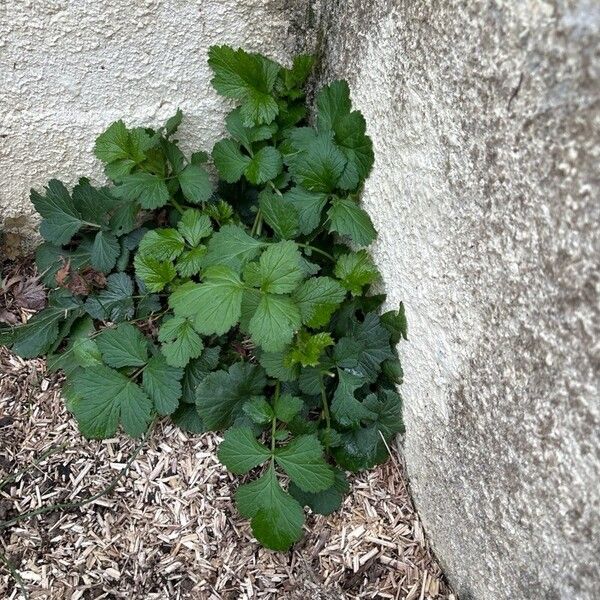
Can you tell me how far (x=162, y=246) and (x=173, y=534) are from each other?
728 mm

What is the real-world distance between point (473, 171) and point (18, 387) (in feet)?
4.46

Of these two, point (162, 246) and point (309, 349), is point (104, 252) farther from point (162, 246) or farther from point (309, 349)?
point (309, 349)

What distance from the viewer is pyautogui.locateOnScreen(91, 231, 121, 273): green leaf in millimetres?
1841

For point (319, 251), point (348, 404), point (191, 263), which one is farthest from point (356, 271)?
point (191, 263)

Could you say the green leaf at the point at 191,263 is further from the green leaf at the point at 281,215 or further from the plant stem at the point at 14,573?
the plant stem at the point at 14,573

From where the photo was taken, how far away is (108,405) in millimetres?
1660

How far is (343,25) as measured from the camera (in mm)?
1615

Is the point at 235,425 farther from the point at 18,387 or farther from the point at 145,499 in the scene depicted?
the point at 18,387

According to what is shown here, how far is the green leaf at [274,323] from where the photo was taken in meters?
1.48

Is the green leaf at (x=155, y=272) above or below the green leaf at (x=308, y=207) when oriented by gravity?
below

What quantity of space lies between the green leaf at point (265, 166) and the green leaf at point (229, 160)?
3 centimetres

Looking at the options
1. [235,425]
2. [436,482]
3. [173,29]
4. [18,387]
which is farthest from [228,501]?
[173,29]

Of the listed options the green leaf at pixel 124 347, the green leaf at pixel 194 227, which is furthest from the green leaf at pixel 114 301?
the green leaf at pixel 194 227

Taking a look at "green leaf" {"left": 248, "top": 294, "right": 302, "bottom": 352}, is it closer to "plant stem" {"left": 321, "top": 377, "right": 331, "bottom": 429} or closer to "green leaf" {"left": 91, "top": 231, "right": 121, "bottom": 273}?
"plant stem" {"left": 321, "top": 377, "right": 331, "bottom": 429}
